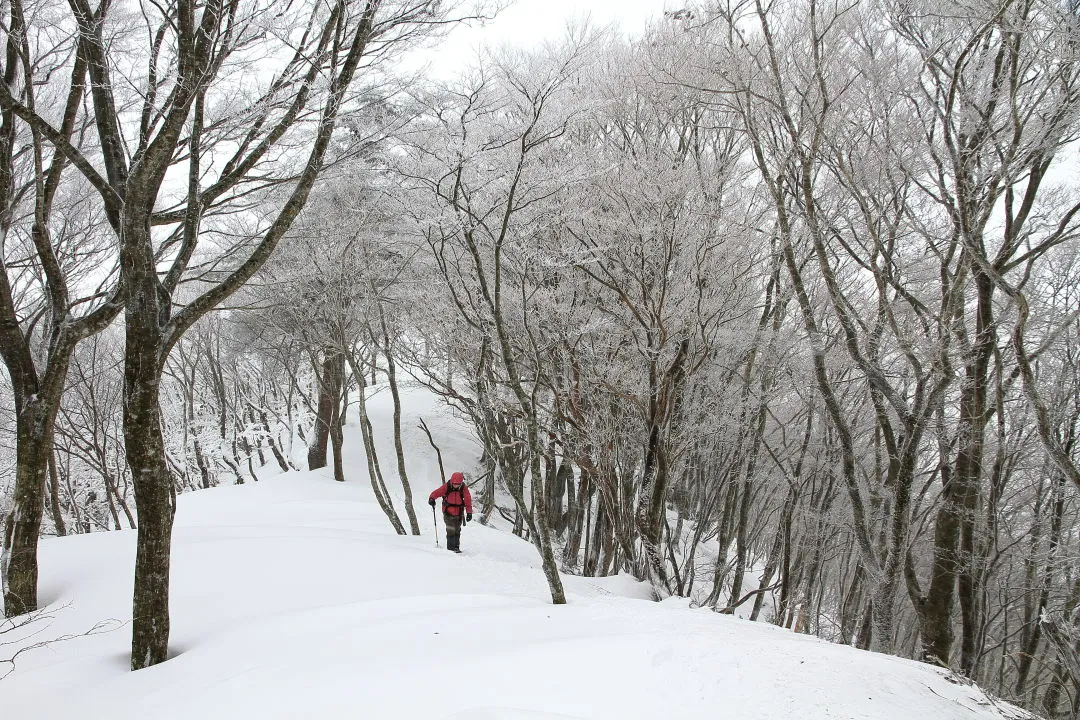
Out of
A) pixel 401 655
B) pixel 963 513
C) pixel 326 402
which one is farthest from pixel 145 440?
pixel 326 402

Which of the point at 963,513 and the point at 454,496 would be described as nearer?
the point at 963,513

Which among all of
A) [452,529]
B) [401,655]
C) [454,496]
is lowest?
[452,529]

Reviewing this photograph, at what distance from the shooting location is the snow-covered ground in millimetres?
2883

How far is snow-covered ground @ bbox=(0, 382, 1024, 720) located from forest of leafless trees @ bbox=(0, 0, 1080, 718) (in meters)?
0.66

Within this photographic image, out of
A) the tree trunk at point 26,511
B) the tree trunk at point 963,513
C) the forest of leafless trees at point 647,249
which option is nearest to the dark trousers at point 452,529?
the forest of leafless trees at point 647,249

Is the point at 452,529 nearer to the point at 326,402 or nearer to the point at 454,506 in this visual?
the point at 454,506

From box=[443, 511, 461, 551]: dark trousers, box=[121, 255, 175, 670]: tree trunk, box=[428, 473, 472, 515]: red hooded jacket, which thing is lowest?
box=[443, 511, 461, 551]: dark trousers

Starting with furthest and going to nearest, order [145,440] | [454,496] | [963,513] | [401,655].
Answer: [454,496]
[963,513]
[145,440]
[401,655]

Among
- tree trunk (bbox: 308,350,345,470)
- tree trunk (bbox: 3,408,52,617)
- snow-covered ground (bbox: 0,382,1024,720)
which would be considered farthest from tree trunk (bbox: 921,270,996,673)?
tree trunk (bbox: 308,350,345,470)

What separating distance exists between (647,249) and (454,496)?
4.92m

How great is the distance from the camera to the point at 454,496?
9.81 m

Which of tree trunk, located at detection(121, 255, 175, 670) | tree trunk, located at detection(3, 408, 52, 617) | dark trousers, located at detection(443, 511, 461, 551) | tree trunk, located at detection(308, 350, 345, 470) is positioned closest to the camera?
tree trunk, located at detection(121, 255, 175, 670)

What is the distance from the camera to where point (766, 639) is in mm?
4047

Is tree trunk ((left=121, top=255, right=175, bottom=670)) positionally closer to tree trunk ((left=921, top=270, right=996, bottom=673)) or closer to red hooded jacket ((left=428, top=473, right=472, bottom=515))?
red hooded jacket ((left=428, top=473, right=472, bottom=515))
